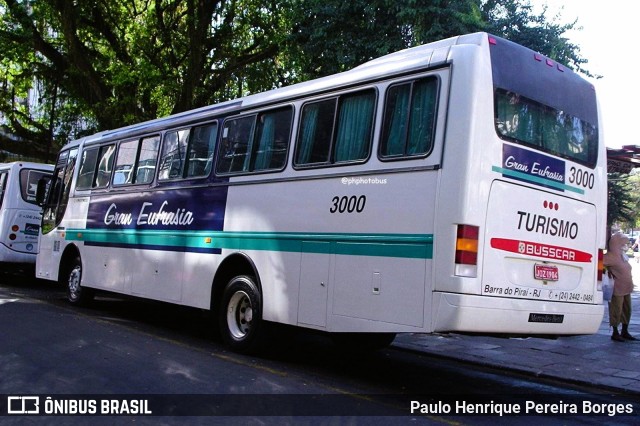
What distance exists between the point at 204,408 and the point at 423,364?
3934 mm

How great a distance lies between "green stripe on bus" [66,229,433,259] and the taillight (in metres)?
0.28

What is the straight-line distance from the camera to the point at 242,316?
8.72 meters

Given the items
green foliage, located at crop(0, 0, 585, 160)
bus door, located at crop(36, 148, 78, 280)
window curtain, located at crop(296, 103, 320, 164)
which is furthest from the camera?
green foliage, located at crop(0, 0, 585, 160)

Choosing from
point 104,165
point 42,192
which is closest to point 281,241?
point 104,165

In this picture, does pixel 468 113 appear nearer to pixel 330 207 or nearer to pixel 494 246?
pixel 494 246

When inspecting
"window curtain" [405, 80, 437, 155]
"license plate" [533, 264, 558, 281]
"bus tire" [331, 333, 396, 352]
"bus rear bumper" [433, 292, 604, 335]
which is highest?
"window curtain" [405, 80, 437, 155]

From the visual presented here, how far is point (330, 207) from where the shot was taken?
7344mm

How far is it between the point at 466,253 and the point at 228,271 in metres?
3.88

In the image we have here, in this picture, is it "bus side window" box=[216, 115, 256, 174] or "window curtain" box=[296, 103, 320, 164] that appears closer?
"window curtain" box=[296, 103, 320, 164]

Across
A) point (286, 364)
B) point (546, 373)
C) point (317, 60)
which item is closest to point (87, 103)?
point (317, 60)

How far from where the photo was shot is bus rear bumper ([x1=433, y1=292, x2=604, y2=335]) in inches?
235

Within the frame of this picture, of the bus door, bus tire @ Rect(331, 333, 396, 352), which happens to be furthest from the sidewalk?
the bus door

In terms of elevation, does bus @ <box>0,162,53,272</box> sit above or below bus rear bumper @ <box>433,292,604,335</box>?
above

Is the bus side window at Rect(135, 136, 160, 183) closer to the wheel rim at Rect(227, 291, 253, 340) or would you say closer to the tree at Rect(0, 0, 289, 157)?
the wheel rim at Rect(227, 291, 253, 340)
